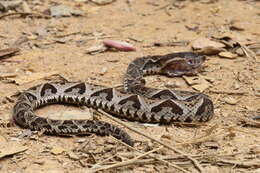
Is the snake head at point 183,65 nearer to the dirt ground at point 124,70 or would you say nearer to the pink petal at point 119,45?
the dirt ground at point 124,70

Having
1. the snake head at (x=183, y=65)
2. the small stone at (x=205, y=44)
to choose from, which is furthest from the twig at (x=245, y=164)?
the small stone at (x=205, y=44)

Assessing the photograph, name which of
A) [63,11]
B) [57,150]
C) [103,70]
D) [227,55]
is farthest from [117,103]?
[63,11]

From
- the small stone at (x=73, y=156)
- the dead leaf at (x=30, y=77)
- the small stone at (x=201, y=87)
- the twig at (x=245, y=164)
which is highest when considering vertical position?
the dead leaf at (x=30, y=77)

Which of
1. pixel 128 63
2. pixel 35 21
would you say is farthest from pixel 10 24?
pixel 128 63

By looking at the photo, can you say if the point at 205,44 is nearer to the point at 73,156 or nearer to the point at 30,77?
the point at 30,77

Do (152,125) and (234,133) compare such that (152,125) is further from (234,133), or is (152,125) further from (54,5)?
(54,5)

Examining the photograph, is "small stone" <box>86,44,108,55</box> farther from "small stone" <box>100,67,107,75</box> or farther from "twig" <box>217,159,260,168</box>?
"twig" <box>217,159,260,168</box>

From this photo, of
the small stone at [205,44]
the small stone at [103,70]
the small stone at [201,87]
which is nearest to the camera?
the small stone at [201,87]
